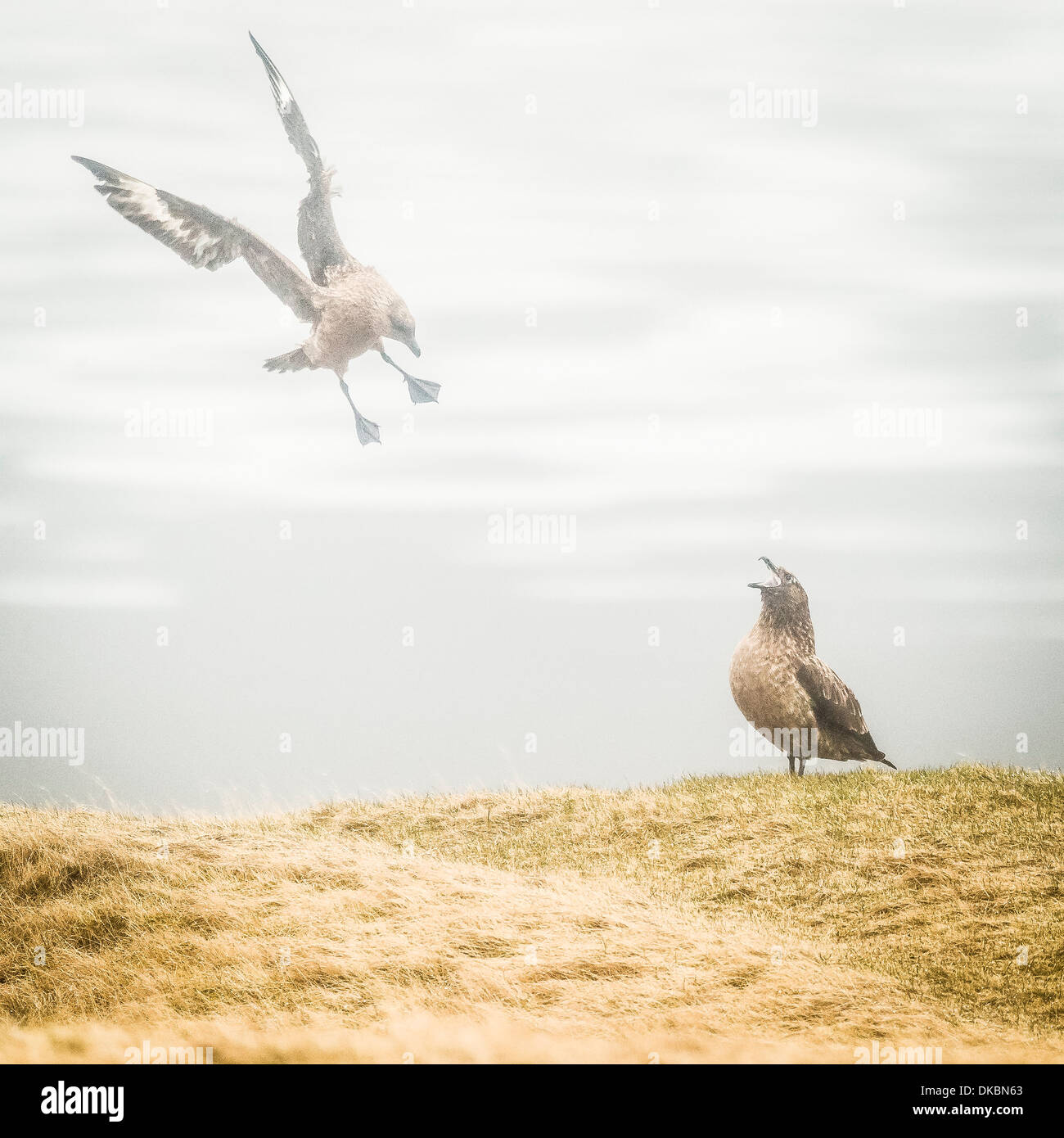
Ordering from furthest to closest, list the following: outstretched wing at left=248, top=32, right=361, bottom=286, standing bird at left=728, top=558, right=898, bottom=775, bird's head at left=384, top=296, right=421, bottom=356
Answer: standing bird at left=728, top=558, right=898, bottom=775
bird's head at left=384, top=296, right=421, bottom=356
outstretched wing at left=248, top=32, right=361, bottom=286

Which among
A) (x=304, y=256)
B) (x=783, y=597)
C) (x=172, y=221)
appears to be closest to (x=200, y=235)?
(x=172, y=221)

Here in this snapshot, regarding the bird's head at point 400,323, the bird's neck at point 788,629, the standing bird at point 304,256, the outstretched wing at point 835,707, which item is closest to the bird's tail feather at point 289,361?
the standing bird at point 304,256

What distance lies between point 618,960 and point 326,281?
664cm

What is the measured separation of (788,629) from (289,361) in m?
5.41

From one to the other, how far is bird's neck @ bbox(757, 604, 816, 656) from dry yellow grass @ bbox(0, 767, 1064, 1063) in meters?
1.28

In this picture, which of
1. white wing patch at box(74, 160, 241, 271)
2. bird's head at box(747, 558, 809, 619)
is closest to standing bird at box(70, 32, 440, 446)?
white wing patch at box(74, 160, 241, 271)

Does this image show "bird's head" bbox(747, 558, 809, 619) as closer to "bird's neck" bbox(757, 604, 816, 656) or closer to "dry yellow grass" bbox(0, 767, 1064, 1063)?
"bird's neck" bbox(757, 604, 816, 656)

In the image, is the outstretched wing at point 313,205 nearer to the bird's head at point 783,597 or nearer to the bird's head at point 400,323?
the bird's head at point 400,323

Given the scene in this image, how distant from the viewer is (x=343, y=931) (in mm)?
7398

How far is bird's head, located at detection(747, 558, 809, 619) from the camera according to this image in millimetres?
10773

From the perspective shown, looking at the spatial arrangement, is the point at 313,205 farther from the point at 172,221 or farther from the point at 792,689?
the point at 792,689

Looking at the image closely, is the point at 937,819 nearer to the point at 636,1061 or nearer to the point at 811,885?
the point at 811,885

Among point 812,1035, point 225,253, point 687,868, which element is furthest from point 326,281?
point 812,1035
